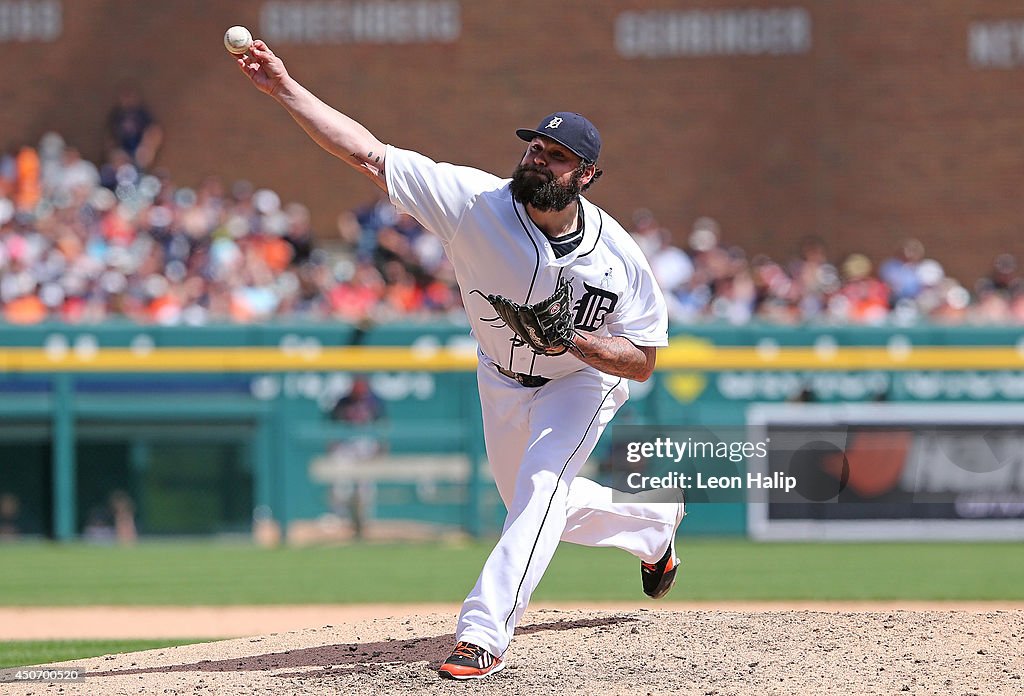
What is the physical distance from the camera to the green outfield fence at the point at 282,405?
37.8ft

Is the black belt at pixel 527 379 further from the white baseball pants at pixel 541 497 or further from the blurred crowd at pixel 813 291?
the blurred crowd at pixel 813 291

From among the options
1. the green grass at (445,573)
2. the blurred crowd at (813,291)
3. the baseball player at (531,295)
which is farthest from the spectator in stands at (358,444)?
the baseball player at (531,295)

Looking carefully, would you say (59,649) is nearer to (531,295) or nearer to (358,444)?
(531,295)

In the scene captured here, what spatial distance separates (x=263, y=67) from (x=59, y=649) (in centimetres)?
306

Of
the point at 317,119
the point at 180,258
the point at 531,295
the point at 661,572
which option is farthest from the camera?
the point at 180,258

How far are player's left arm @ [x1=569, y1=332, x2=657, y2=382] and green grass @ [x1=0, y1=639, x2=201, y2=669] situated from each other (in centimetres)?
266

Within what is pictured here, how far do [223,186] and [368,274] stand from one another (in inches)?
191

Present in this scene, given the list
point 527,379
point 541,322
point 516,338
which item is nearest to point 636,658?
point 527,379

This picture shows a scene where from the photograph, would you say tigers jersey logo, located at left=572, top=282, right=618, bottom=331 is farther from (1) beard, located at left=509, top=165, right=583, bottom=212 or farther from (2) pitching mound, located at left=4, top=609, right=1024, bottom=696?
(2) pitching mound, located at left=4, top=609, right=1024, bottom=696

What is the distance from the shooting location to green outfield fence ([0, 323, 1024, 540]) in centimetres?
1152

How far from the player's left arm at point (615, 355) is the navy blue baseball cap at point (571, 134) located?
614mm

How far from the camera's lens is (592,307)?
17.1 feet

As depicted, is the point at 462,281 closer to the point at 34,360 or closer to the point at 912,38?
the point at 34,360

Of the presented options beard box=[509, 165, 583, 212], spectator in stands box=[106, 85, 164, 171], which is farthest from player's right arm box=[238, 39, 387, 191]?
spectator in stands box=[106, 85, 164, 171]
